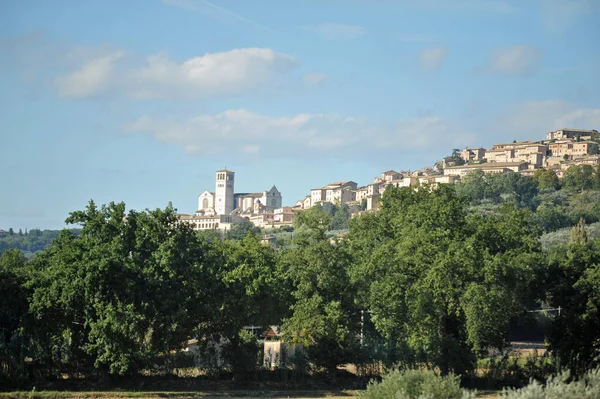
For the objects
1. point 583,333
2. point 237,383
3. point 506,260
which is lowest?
point 237,383

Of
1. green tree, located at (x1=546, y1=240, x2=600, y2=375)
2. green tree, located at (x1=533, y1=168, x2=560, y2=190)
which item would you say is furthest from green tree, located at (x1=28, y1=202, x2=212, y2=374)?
green tree, located at (x1=533, y1=168, x2=560, y2=190)

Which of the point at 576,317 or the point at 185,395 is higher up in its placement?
the point at 576,317

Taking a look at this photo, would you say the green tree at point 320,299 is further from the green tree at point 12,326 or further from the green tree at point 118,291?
the green tree at point 12,326

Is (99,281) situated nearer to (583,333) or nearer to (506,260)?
(506,260)

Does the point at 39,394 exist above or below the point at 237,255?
below

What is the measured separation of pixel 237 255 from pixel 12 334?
541 inches

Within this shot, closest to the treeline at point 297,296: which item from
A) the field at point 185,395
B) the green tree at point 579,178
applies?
the field at point 185,395

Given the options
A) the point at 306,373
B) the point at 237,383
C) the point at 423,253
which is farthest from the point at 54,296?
the point at 423,253

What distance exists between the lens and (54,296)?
35.6m

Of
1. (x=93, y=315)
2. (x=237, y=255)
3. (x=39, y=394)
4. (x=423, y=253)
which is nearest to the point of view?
(x=39, y=394)

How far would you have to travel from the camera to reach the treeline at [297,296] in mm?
36344

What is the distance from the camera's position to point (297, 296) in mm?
41750

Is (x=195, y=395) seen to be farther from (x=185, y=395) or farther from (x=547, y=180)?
(x=547, y=180)

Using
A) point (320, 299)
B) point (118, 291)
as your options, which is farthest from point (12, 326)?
point (320, 299)
